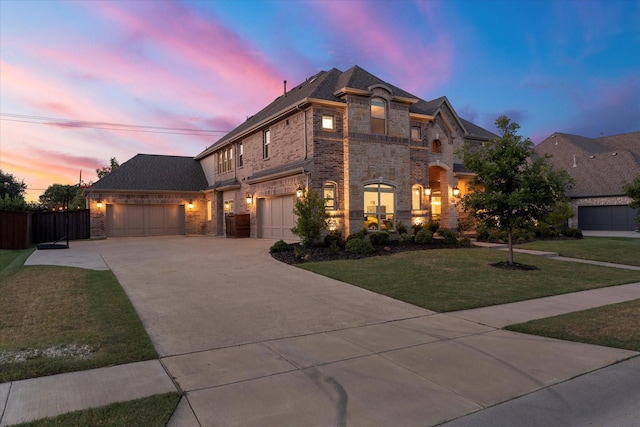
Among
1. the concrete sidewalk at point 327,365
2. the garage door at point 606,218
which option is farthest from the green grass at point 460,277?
the garage door at point 606,218

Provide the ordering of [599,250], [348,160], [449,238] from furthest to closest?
[449,238] → [348,160] → [599,250]

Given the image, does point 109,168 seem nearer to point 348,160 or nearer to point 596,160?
point 348,160

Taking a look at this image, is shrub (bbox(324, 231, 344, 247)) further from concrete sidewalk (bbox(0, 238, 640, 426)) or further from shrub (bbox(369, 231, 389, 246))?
concrete sidewalk (bbox(0, 238, 640, 426))

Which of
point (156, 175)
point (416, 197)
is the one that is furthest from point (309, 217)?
point (156, 175)

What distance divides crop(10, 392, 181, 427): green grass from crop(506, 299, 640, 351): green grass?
17.5ft

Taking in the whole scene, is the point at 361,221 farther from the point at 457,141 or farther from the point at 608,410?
the point at 608,410

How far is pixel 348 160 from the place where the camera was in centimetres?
1817

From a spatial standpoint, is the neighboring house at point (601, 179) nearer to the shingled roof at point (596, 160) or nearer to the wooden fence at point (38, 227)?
the shingled roof at point (596, 160)

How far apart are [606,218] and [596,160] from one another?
18.8 ft

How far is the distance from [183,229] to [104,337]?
81.8 feet

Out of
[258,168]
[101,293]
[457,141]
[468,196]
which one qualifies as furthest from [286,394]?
[457,141]

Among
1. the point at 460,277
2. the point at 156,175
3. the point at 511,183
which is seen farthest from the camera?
the point at 156,175

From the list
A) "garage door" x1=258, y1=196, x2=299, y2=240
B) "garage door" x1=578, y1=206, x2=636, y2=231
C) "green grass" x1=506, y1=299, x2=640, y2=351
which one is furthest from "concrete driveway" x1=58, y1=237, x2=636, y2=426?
"garage door" x1=578, y1=206, x2=636, y2=231

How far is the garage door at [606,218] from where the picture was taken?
3096 centimetres
